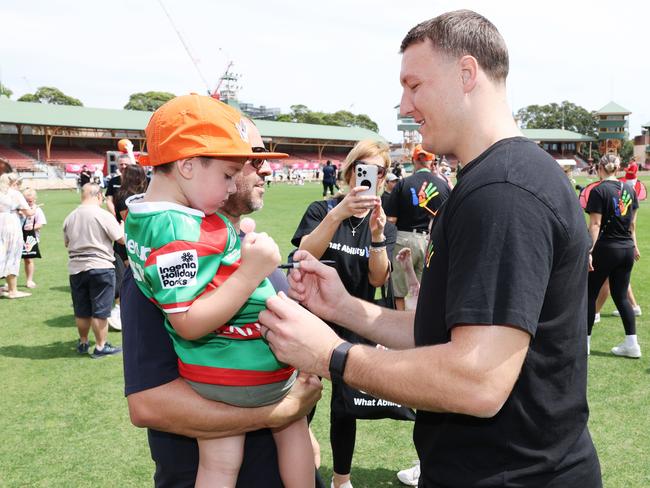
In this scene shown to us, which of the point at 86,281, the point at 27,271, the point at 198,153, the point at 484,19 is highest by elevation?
the point at 484,19

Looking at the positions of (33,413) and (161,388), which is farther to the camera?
(33,413)

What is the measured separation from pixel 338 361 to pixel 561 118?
12128cm

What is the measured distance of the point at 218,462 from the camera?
200 centimetres

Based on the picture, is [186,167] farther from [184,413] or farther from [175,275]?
[184,413]

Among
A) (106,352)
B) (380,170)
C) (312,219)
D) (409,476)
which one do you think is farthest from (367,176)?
(106,352)

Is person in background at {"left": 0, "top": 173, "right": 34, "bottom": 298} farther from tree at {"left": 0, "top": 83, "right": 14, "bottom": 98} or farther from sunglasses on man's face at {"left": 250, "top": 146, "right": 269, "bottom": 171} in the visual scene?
tree at {"left": 0, "top": 83, "right": 14, "bottom": 98}

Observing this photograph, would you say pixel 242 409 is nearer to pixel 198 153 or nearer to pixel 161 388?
pixel 161 388

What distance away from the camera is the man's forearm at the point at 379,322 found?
2.28 meters

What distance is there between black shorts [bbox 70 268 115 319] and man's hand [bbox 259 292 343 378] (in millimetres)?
5598

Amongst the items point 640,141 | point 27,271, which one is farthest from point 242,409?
point 640,141

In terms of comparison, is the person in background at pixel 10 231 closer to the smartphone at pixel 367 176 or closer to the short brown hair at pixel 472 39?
the smartphone at pixel 367 176

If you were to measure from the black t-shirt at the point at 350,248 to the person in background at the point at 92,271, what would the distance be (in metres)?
3.60

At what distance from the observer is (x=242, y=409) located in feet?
6.49

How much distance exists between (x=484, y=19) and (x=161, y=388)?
1716 millimetres
